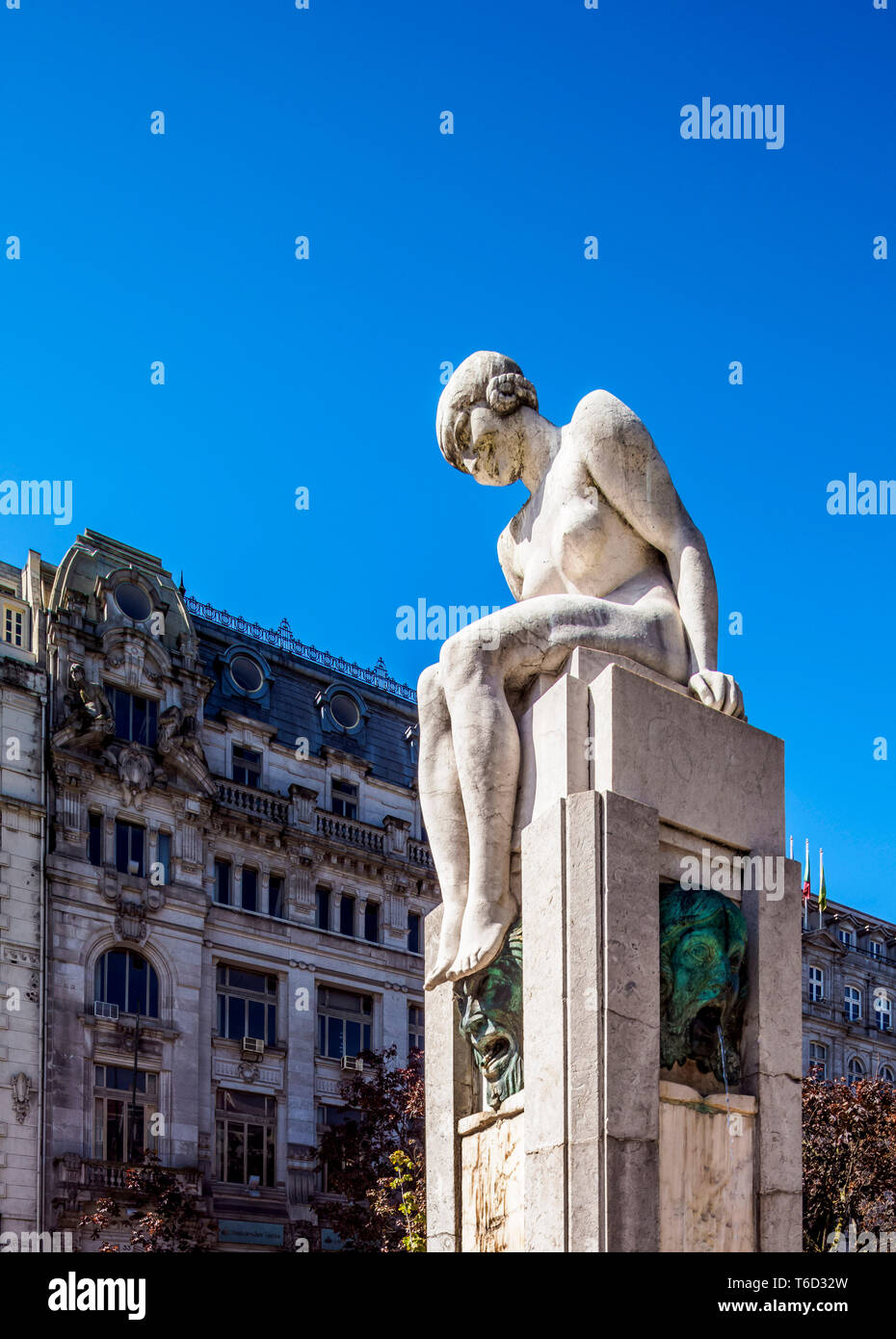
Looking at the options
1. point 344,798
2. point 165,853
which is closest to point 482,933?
point 165,853

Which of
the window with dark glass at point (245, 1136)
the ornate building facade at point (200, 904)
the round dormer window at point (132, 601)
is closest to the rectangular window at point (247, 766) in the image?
the ornate building facade at point (200, 904)

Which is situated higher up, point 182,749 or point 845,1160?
point 182,749

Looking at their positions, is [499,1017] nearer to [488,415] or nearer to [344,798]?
[488,415]

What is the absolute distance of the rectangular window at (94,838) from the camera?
51.1 meters

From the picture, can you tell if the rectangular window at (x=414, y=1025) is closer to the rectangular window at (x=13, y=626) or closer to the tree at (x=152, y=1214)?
the tree at (x=152, y=1214)

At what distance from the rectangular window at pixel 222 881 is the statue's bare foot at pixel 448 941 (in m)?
46.1

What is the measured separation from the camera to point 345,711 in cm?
6241

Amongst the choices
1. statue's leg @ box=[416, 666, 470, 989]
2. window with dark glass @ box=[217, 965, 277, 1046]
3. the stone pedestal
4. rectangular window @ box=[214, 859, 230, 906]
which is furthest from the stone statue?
the stone pedestal

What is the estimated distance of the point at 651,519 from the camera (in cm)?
936

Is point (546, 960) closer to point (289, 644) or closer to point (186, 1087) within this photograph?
point (186, 1087)

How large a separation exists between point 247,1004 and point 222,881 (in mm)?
3769
